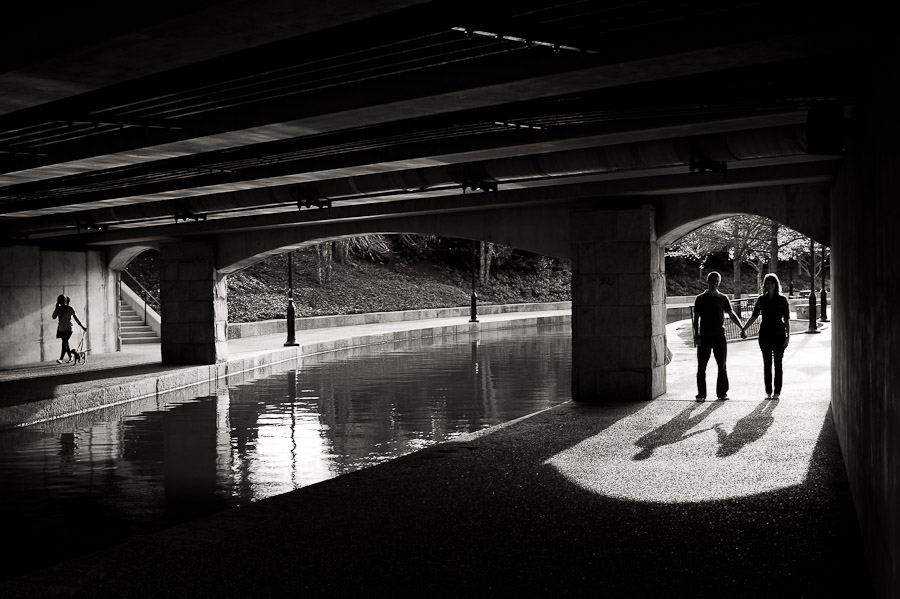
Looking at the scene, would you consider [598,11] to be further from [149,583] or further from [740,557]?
[149,583]

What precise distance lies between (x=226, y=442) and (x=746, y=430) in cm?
676

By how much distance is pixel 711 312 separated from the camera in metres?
13.4

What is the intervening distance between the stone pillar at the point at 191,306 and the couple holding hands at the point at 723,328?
12605 millimetres

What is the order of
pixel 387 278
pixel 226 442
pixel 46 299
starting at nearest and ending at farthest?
pixel 226 442 → pixel 46 299 → pixel 387 278

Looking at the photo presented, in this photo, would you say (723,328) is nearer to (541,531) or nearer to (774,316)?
(774,316)

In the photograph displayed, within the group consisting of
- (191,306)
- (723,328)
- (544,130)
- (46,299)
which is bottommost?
(723,328)

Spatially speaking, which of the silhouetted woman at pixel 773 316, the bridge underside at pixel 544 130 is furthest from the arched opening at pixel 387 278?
the silhouetted woman at pixel 773 316

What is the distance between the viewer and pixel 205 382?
21562 mm

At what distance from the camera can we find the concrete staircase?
3067 centimetres

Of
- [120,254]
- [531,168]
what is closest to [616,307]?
[531,168]

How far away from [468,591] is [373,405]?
37.3 feet

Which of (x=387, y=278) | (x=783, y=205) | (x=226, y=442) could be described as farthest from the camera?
(x=387, y=278)

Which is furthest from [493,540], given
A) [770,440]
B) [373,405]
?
[373,405]

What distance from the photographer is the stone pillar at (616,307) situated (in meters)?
14.5
